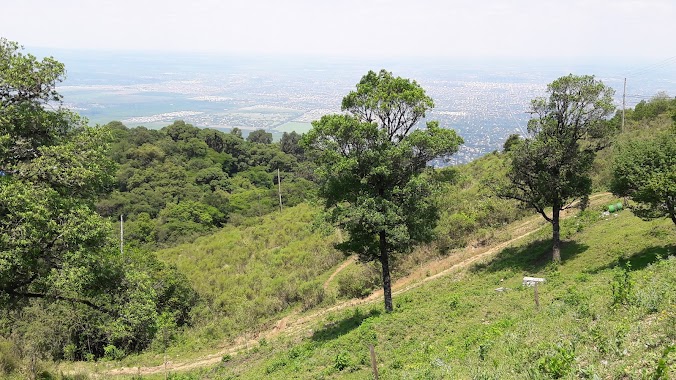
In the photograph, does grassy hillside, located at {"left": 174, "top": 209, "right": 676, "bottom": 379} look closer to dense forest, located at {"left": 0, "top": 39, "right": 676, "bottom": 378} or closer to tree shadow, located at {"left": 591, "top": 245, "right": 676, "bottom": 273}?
tree shadow, located at {"left": 591, "top": 245, "right": 676, "bottom": 273}

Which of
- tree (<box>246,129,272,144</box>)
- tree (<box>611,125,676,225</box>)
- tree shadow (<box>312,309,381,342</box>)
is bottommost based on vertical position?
tree shadow (<box>312,309,381,342</box>)

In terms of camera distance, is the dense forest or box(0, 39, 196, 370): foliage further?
the dense forest

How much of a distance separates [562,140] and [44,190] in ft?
65.4

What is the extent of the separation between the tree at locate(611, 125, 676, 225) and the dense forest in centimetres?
6

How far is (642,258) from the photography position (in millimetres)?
17000

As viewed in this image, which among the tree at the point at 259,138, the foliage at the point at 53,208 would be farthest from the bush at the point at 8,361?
the tree at the point at 259,138

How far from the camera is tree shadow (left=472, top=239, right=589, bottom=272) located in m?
20.1

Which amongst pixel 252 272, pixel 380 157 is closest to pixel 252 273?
pixel 252 272

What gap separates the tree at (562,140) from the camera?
60.0 ft

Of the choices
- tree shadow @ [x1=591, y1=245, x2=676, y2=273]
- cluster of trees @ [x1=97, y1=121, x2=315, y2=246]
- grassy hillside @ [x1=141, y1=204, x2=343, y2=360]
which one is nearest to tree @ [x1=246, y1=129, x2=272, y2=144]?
cluster of trees @ [x1=97, y1=121, x2=315, y2=246]

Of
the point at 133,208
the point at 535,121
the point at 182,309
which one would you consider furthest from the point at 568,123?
the point at 133,208

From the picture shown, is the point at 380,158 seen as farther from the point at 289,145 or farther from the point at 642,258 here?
the point at 289,145

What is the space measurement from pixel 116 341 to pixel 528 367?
73.7 ft

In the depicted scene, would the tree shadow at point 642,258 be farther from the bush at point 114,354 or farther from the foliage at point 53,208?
the bush at point 114,354
